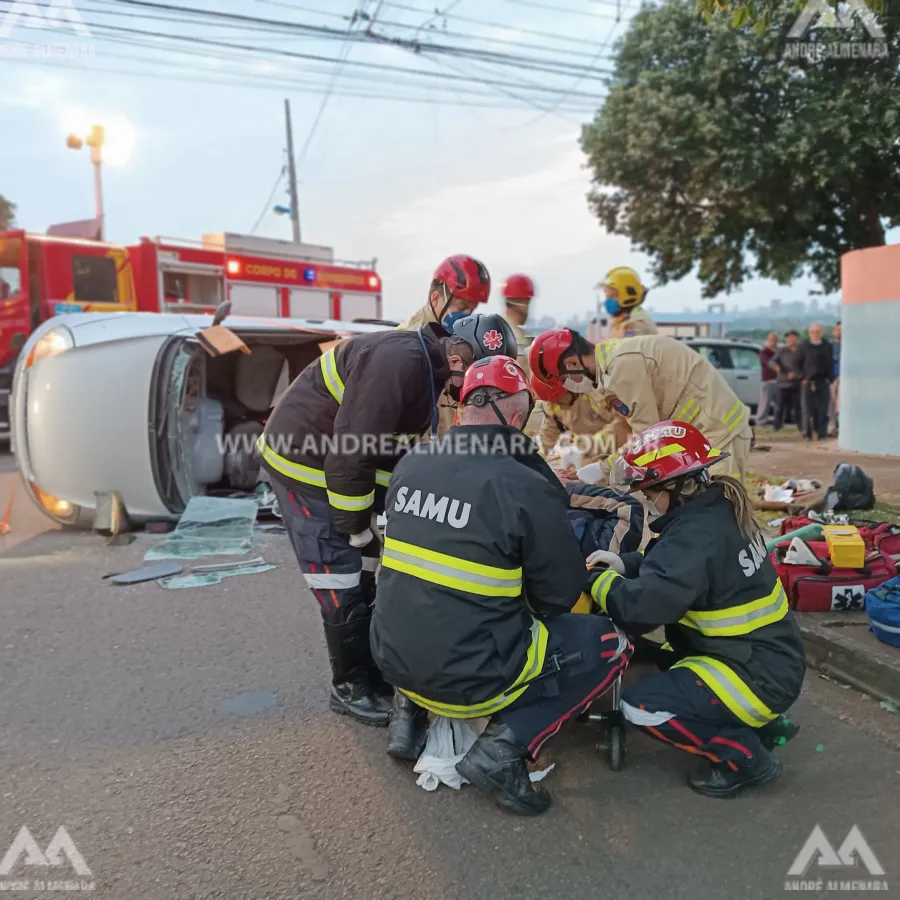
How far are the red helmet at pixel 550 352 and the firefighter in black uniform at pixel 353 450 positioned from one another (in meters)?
0.79

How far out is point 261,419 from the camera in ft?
27.0

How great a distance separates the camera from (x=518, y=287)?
6000 millimetres

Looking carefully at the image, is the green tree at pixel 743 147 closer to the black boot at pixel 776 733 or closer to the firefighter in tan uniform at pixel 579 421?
the firefighter in tan uniform at pixel 579 421

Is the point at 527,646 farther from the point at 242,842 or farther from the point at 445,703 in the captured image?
the point at 242,842

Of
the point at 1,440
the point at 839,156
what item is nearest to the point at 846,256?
the point at 839,156

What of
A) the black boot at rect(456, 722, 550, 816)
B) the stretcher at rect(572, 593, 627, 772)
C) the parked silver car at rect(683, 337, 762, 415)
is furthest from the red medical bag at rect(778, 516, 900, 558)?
the parked silver car at rect(683, 337, 762, 415)

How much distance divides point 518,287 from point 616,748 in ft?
12.7

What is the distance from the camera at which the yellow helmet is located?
203 inches

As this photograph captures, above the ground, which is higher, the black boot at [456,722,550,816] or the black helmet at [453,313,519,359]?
the black helmet at [453,313,519,359]

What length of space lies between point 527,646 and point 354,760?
3.00ft

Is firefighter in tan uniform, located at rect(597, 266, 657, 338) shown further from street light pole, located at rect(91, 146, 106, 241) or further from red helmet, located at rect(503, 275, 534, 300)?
street light pole, located at rect(91, 146, 106, 241)

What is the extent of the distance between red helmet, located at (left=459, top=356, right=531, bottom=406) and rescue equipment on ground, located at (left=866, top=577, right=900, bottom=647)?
233 centimetres

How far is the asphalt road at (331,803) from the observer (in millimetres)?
2336

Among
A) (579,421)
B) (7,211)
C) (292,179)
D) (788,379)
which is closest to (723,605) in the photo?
(579,421)
